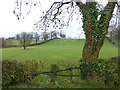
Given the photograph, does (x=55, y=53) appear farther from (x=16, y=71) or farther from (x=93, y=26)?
(x=16, y=71)

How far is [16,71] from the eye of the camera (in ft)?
14.9

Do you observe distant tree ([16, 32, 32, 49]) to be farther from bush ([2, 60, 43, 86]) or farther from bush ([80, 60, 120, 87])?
bush ([80, 60, 120, 87])

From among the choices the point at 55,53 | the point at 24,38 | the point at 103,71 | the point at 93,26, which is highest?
the point at 24,38

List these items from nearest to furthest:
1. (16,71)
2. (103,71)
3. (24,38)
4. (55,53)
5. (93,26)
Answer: (16,71)
(103,71)
(93,26)
(55,53)
(24,38)

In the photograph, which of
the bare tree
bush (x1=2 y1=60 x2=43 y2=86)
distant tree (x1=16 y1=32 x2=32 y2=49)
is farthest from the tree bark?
distant tree (x1=16 y1=32 x2=32 y2=49)

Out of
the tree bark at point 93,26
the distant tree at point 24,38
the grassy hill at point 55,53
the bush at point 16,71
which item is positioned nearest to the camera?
the bush at point 16,71

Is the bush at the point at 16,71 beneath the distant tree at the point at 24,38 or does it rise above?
beneath

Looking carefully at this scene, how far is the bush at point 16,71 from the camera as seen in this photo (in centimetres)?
437

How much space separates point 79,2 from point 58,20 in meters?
1.84

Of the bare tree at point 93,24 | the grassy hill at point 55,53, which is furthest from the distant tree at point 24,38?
the bare tree at point 93,24

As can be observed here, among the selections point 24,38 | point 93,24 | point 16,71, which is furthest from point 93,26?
point 24,38

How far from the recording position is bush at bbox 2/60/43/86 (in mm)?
4370

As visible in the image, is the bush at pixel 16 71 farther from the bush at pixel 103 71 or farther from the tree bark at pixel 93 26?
the tree bark at pixel 93 26

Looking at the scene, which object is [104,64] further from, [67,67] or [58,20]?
[58,20]
